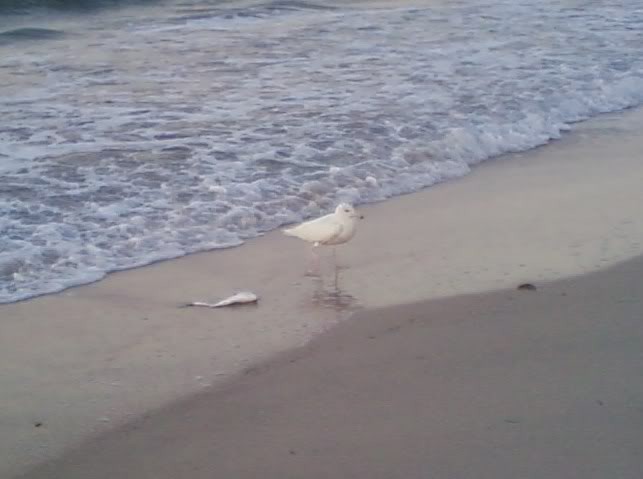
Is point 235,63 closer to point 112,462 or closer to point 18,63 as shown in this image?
point 18,63

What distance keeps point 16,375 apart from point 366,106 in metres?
5.20

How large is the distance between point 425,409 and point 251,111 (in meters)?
5.34

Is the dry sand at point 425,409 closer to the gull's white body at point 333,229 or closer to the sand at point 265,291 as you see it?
the sand at point 265,291

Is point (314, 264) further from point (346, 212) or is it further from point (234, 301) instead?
point (234, 301)

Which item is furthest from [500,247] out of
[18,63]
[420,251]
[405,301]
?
[18,63]

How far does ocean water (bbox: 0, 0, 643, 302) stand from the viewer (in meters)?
6.52

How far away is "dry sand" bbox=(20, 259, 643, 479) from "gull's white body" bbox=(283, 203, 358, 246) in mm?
640

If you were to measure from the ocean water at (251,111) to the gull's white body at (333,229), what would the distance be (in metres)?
0.67

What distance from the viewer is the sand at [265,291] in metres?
4.39

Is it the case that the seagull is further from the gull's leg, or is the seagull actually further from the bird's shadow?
the bird's shadow

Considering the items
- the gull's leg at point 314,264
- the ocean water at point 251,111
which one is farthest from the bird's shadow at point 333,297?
the ocean water at point 251,111

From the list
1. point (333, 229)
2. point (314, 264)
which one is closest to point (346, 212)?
point (333, 229)

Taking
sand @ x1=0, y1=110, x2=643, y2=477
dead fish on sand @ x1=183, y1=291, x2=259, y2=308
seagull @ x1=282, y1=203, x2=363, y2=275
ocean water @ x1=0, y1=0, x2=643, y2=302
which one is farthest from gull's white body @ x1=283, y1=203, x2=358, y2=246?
ocean water @ x1=0, y1=0, x2=643, y2=302

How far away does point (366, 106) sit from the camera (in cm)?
926
